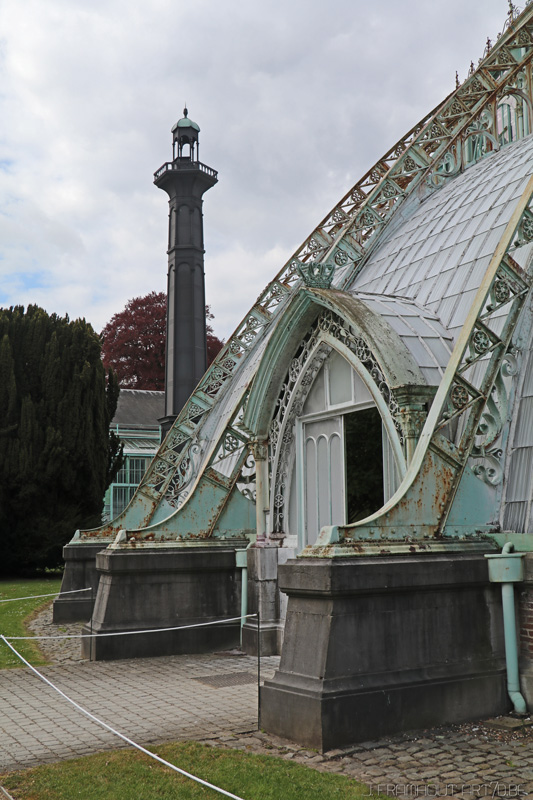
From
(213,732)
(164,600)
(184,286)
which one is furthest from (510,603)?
(184,286)

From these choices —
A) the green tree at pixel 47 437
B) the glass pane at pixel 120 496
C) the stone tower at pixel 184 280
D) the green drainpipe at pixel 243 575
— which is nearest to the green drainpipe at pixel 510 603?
the green drainpipe at pixel 243 575

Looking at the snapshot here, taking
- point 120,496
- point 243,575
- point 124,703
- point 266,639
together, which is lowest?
point 124,703

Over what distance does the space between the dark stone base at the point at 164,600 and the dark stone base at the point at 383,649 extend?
190 inches

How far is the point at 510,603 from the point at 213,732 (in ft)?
9.52

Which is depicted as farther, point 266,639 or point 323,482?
point 323,482

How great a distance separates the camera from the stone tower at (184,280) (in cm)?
2892

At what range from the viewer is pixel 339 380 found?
1048cm

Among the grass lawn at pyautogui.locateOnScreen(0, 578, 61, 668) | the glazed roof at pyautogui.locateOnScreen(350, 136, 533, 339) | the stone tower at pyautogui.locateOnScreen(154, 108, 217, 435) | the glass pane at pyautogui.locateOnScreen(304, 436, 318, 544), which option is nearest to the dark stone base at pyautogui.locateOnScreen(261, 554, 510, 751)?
the glazed roof at pyautogui.locateOnScreen(350, 136, 533, 339)

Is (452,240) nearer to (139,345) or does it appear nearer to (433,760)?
(433,760)

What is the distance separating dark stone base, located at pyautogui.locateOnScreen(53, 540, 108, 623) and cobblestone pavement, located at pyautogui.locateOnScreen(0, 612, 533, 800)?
516 centimetres

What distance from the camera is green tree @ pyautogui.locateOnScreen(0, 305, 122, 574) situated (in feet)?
79.1

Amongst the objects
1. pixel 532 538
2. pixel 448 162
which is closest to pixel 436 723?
pixel 532 538

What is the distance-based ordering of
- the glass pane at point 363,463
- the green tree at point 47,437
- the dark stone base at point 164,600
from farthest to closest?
the green tree at point 47,437, the dark stone base at point 164,600, the glass pane at point 363,463

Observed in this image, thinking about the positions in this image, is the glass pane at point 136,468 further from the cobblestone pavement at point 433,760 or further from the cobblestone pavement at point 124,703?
the cobblestone pavement at point 433,760
